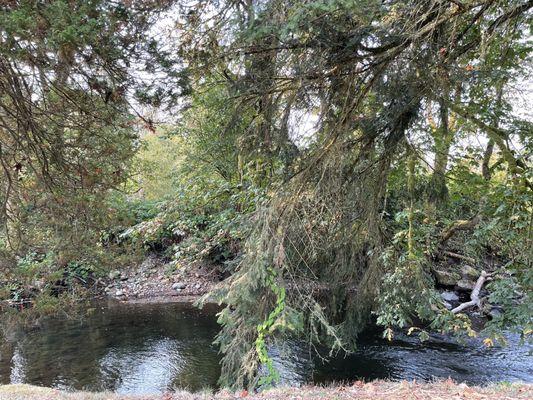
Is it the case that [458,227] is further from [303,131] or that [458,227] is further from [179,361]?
[179,361]

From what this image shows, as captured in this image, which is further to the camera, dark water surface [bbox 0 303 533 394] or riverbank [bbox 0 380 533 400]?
dark water surface [bbox 0 303 533 394]

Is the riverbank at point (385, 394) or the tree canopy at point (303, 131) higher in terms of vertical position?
the tree canopy at point (303, 131)

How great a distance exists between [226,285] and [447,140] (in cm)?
348

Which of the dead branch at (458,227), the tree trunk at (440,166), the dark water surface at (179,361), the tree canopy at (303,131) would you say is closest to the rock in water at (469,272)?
the dead branch at (458,227)

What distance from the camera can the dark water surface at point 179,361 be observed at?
22.2ft

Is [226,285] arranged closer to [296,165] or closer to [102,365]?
[296,165]

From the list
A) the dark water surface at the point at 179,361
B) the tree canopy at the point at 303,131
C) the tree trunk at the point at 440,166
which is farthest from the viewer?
the dark water surface at the point at 179,361

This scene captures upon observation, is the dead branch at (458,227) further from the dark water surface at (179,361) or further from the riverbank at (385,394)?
the riverbank at (385,394)

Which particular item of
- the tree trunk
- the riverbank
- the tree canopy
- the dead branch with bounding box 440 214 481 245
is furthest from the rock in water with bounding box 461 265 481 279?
the riverbank

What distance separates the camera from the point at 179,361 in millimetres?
7738

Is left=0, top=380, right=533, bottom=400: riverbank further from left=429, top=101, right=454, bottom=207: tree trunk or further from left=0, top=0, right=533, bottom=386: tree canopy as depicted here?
left=429, top=101, right=454, bottom=207: tree trunk

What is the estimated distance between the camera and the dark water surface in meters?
6.77

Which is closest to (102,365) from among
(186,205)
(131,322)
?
(131,322)

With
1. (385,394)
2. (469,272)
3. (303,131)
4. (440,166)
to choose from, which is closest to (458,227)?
(440,166)
